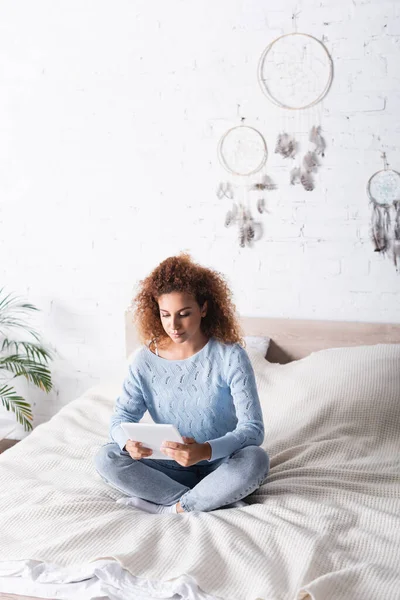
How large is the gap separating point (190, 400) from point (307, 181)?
128cm

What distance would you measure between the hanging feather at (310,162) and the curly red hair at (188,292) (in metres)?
0.99

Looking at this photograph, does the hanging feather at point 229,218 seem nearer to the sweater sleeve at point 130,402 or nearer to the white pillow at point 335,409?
the white pillow at point 335,409

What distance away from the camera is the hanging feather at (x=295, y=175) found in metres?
3.09

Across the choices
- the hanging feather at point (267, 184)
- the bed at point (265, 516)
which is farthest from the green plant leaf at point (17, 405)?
the hanging feather at point (267, 184)

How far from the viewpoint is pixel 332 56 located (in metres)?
2.98

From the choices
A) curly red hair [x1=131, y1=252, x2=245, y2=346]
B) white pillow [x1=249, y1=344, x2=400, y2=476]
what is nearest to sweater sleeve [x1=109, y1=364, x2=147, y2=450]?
curly red hair [x1=131, y1=252, x2=245, y2=346]

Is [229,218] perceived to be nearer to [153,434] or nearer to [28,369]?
[28,369]

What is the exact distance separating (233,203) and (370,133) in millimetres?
622

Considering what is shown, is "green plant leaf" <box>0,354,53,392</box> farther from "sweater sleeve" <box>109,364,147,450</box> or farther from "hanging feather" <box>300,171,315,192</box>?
"hanging feather" <box>300,171,315,192</box>

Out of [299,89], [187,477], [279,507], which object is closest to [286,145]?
[299,89]

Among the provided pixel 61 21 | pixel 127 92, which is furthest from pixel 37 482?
pixel 61 21

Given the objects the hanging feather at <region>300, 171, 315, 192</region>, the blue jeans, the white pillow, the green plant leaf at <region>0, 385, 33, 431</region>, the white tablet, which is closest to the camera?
the white tablet

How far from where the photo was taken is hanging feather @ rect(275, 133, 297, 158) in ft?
10.1

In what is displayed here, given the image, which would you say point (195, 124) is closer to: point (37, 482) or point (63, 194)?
point (63, 194)
